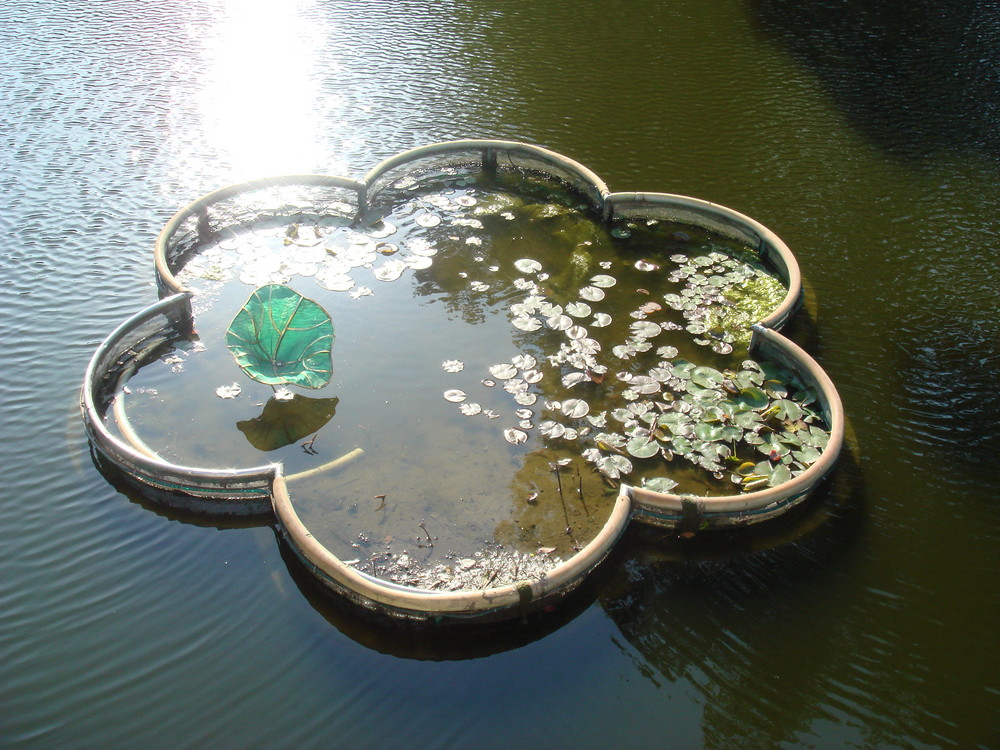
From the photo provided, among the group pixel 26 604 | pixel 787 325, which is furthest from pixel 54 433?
pixel 787 325

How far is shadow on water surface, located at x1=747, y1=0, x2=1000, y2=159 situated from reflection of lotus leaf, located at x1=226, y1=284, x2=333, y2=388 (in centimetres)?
700

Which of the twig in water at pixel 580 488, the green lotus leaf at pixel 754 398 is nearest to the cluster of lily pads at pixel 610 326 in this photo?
the green lotus leaf at pixel 754 398

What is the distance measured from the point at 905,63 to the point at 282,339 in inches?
384

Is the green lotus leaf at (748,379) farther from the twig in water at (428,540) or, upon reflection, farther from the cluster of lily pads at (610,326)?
the twig in water at (428,540)

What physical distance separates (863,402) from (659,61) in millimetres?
7046

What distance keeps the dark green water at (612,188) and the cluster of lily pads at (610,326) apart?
57 cm

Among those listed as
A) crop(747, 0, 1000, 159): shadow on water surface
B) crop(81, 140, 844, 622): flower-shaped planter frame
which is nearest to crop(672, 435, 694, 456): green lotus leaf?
crop(81, 140, 844, 622): flower-shaped planter frame

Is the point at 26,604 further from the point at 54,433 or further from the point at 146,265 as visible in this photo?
the point at 146,265

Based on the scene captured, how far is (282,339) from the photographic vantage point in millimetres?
6062

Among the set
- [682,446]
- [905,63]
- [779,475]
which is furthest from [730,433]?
[905,63]

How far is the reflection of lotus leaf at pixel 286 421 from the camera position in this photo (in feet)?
19.2

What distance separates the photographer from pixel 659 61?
11266mm

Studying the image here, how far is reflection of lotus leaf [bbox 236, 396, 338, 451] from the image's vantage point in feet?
19.2

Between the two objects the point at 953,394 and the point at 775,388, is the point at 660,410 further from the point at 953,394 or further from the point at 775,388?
the point at 953,394
